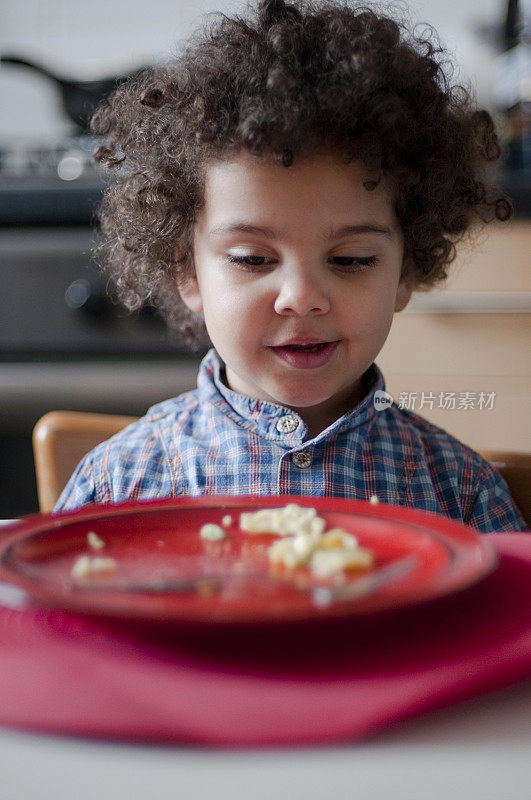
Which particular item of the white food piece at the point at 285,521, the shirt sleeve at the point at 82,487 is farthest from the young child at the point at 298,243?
the white food piece at the point at 285,521

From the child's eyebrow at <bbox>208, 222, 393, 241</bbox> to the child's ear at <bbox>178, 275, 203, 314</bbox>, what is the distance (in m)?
0.16

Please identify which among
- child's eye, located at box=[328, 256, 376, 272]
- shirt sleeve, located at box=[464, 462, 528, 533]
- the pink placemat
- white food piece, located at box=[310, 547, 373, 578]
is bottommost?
shirt sleeve, located at box=[464, 462, 528, 533]

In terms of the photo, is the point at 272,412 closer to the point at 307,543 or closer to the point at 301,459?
the point at 301,459

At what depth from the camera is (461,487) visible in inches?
38.4

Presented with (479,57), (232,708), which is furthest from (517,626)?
(479,57)

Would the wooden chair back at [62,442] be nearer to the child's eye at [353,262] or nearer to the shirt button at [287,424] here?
the shirt button at [287,424]

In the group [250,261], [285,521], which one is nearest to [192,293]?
[250,261]

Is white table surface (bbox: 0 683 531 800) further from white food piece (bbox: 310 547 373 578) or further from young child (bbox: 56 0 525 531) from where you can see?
young child (bbox: 56 0 525 531)

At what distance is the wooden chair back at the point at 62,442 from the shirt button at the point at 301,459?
0.63 ft

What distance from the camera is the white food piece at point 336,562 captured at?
40cm

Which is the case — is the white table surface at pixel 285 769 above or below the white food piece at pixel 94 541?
below

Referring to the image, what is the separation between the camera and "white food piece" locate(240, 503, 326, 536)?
0.47 meters

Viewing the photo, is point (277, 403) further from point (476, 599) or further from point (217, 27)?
point (476, 599)

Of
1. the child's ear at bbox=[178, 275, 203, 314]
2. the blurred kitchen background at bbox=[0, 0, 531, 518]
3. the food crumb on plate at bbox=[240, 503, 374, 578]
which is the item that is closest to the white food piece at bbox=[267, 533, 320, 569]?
the food crumb on plate at bbox=[240, 503, 374, 578]
